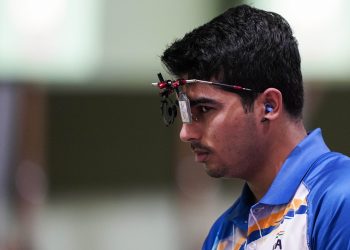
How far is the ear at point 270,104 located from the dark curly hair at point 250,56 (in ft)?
0.09

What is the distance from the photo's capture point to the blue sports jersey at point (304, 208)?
9.44 ft

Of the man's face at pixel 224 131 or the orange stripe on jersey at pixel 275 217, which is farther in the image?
the man's face at pixel 224 131

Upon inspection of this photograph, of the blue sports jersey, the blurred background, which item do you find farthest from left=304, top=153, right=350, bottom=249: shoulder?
the blurred background

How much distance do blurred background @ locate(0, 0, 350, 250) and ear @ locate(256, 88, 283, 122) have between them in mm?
5330

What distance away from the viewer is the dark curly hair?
3279mm

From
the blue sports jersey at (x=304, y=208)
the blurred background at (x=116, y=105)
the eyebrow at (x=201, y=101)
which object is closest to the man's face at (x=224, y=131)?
the eyebrow at (x=201, y=101)

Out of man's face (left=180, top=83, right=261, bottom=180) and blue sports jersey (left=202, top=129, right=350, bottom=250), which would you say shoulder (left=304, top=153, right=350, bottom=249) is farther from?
man's face (left=180, top=83, right=261, bottom=180)

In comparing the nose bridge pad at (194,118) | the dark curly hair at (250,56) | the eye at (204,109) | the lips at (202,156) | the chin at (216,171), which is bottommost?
the chin at (216,171)

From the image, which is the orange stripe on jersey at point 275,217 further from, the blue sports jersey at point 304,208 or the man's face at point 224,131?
the man's face at point 224,131

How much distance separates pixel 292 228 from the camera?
9.90 feet

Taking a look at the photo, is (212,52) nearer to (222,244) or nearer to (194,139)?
(194,139)

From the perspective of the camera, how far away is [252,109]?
329 cm

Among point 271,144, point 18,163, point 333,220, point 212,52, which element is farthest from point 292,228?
point 18,163

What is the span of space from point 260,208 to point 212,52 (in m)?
0.62
